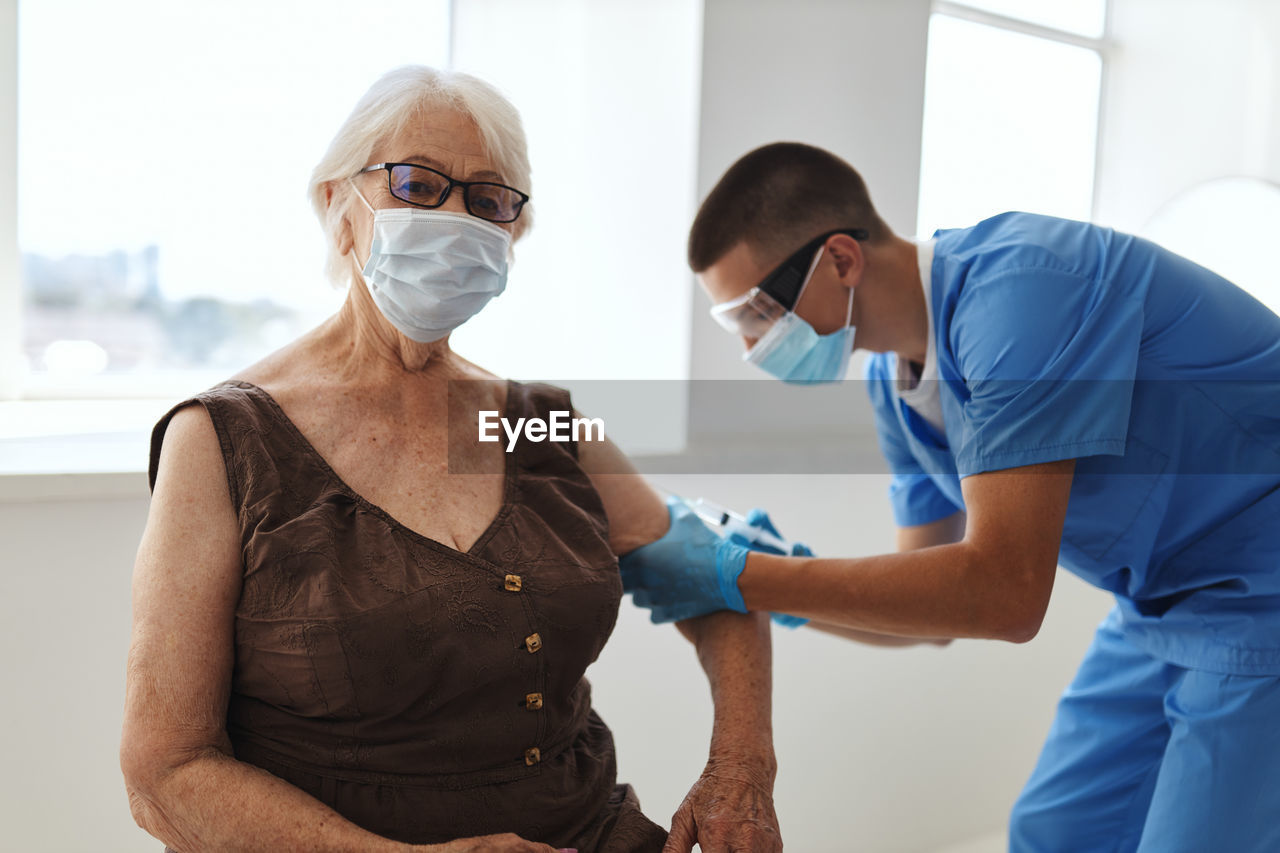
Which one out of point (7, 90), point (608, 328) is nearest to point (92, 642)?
point (7, 90)

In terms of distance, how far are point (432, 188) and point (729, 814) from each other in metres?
0.95

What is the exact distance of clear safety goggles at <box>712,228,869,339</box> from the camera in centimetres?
164

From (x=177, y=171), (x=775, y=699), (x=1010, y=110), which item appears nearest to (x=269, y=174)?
(x=177, y=171)

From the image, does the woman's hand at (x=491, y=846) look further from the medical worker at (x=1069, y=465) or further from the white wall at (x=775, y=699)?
the white wall at (x=775, y=699)

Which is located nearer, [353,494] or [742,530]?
[353,494]

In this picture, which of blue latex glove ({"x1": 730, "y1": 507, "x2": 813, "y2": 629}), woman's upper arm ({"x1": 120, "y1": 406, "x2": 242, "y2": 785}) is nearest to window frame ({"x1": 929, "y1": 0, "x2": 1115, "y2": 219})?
blue latex glove ({"x1": 730, "y1": 507, "x2": 813, "y2": 629})

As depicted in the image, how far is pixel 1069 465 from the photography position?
1.38 metres

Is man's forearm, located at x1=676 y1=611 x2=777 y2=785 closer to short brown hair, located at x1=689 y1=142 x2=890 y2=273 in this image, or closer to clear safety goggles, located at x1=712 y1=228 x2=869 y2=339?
clear safety goggles, located at x1=712 y1=228 x2=869 y2=339

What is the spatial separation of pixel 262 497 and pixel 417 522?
0.65 ft

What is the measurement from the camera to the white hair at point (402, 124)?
4.47 ft

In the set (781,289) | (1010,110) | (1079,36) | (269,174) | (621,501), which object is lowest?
(621,501)

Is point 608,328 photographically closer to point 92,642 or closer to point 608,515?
point 608,515

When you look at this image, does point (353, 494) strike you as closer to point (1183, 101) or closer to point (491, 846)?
point (491, 846)

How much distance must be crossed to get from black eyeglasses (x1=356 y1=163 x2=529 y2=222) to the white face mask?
0.02m
